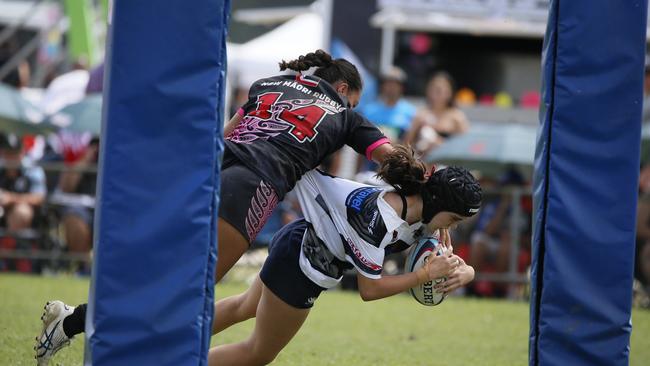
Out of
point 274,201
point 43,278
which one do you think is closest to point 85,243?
point 43,278

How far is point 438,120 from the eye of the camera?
12.4 meters

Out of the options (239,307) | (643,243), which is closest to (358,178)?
(643,243)

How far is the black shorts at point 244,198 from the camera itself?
4.95 metres

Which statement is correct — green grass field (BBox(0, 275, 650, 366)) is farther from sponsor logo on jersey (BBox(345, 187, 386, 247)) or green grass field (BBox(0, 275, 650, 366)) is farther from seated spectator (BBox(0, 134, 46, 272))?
sponsor logo on jersey (BBox(345, 187, 386, 247))

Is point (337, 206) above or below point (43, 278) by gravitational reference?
above

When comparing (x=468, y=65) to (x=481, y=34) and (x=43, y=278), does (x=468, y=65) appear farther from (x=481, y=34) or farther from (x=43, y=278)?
(x=43, y=278)

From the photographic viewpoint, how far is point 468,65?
59.9 ft

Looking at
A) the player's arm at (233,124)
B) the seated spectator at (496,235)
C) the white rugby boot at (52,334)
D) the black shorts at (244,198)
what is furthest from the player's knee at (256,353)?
the seated spectator at (496,235)

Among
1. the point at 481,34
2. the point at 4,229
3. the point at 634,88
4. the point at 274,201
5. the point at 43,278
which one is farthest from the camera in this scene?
the point at 481,34

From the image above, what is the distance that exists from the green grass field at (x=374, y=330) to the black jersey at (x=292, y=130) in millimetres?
1819

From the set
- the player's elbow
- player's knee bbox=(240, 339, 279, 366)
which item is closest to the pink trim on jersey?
the player's elbow

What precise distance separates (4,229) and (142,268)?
28.1 ft

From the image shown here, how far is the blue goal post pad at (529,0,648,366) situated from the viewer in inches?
188

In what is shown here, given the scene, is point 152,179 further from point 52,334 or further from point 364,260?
point 52,334
